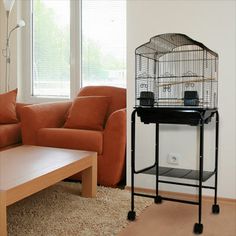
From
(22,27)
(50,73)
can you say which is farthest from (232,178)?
(22,27)

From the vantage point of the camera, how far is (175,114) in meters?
2.42

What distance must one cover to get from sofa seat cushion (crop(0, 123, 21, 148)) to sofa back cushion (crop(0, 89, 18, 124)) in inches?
6.2

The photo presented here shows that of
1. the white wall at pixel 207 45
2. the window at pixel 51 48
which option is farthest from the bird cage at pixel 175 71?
the window at pixel 51 48

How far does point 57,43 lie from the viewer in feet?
14.7

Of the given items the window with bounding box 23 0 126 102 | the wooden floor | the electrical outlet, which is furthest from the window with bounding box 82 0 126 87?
the wooden floor

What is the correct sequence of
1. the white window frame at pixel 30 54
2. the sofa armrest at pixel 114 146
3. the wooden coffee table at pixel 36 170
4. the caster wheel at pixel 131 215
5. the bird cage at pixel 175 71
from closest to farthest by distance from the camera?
1. the wooden coffee table at pixel 36 170
2. the caster wheel at pixel 131 215
3. the bird cage at pixel 175 71
4. the sofa armrest at pixel 114 146
5. the white window frame at pixel 30 54

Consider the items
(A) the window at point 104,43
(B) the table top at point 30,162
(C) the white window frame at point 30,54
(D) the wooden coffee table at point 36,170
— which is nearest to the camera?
(D) the wooden coffee table at point 36,170

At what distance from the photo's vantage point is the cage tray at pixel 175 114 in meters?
2.36

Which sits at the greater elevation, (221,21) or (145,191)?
(221,21)

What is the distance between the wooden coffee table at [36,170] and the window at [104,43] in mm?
1493

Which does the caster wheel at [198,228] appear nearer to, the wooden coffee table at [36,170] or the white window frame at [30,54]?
the wooden coffee table at [36,170]

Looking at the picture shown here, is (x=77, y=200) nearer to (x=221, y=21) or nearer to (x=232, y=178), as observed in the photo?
(x=232, y=178)

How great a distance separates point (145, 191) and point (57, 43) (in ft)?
7.16

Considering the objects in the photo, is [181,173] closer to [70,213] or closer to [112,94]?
[70,213]
